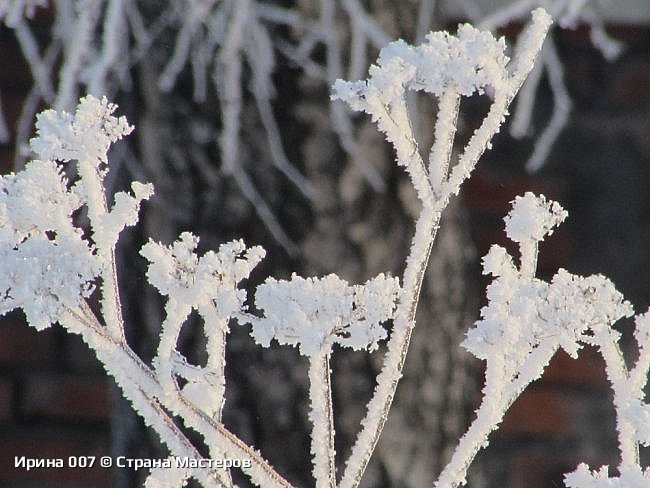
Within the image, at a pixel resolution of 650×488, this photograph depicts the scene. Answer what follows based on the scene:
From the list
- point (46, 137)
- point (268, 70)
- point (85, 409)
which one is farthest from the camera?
point (85, 409)

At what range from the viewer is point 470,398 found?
407 mm

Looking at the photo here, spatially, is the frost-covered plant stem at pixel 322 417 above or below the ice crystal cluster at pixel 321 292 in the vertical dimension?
below

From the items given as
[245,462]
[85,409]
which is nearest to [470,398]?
[245,462]

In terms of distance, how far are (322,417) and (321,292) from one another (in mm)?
35

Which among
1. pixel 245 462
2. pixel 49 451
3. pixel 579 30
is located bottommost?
pixel 245 462

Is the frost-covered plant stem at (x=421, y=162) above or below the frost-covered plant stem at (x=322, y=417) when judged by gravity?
above

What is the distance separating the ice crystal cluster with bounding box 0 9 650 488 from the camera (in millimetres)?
177

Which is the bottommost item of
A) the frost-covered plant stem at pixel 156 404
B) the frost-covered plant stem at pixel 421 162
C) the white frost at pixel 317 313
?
the frost-covered plant stem at pixel 156 404

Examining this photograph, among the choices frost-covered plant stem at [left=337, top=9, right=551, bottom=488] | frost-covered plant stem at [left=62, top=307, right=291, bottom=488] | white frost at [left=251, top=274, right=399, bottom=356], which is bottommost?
frost-covered plant stem at [left=62, top=307, right=291, bottom=488]

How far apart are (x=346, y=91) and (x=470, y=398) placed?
266 mm

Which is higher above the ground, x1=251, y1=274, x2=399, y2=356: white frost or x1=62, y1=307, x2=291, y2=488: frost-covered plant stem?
x1=251, y1=274, x2=399, y2=356: white frost

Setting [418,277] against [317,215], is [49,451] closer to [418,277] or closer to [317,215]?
[317,215]

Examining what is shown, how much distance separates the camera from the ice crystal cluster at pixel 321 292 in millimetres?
177

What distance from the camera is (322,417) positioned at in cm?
19
